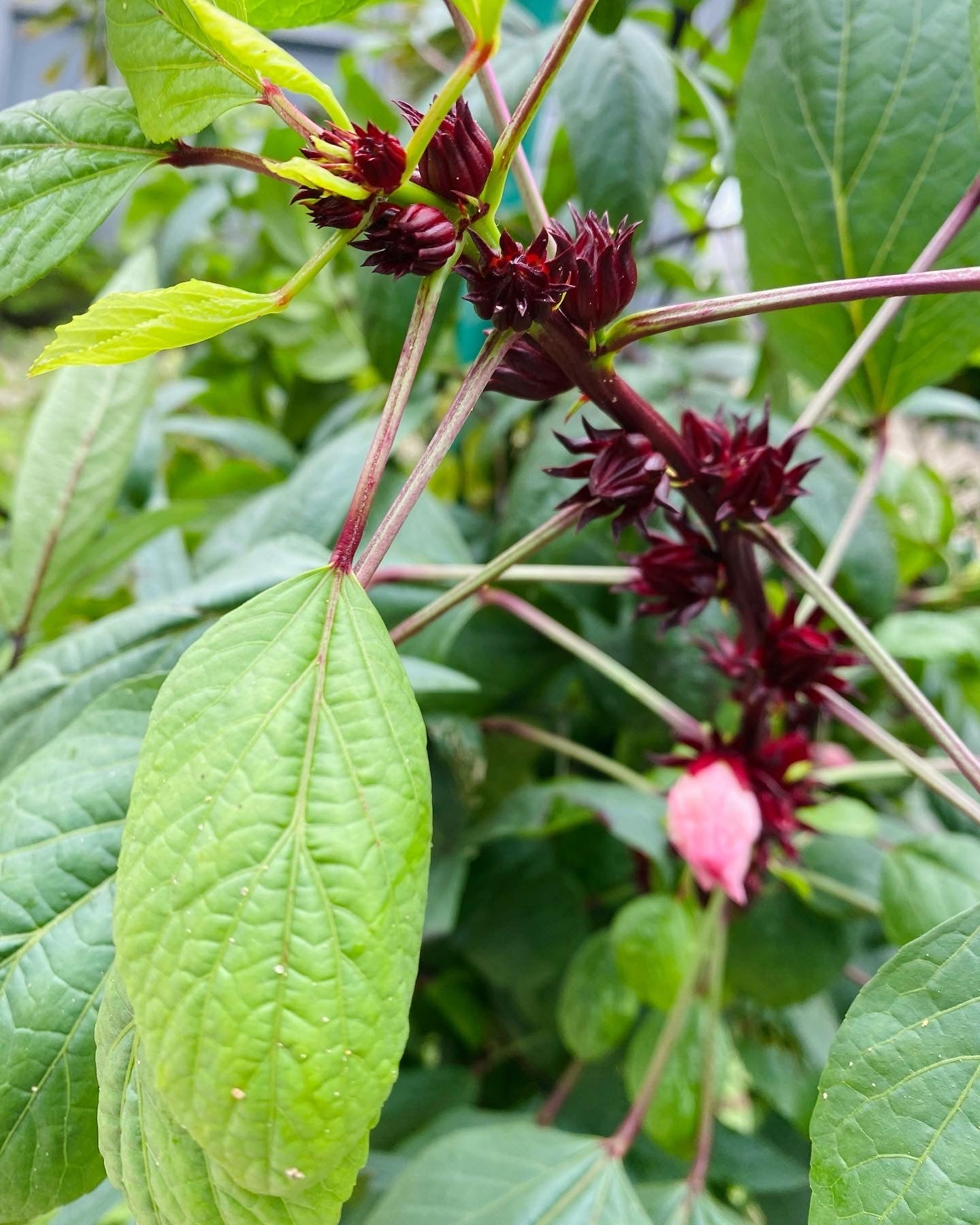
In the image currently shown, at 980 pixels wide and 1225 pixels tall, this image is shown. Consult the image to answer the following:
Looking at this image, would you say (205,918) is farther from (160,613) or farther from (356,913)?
(160,613)

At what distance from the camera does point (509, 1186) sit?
0.35 metres

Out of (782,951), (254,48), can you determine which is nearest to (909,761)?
(782,951)

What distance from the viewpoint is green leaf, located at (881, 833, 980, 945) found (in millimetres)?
359

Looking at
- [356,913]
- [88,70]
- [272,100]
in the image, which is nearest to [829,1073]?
[356,913]

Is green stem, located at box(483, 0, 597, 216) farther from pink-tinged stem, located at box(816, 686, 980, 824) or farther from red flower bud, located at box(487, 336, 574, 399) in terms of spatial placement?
pink-tinged stem, located at box(816, 686, 980, 824)

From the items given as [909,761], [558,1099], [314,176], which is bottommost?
[558,1099]

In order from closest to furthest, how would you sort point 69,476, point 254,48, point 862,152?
point 254,48 → point 862,152 → point 69,476

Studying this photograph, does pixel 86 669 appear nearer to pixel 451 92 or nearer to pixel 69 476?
pixel 69 476

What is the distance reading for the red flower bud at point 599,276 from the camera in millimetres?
219

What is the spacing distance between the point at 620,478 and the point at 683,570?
61mm

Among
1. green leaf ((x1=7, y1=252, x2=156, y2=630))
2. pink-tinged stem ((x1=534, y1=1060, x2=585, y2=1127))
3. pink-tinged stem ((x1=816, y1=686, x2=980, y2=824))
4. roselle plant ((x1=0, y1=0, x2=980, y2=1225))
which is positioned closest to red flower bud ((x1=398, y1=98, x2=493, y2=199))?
roselle plant ((x1=0, y1=0, x2=980, y2=1225))

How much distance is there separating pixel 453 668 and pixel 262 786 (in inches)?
11.7

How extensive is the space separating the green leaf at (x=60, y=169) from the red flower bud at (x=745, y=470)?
0.17 meters

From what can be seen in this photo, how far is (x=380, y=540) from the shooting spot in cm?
21
